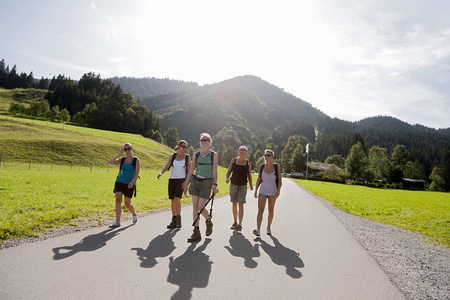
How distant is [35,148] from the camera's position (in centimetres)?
4112

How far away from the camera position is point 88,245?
5176mm

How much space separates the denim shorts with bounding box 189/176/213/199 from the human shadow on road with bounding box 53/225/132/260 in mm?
2245

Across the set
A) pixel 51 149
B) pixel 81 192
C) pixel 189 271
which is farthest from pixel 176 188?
pixel 51 149

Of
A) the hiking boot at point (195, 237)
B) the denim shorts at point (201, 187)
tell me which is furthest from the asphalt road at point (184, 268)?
the denim shorts at point (201, 187)

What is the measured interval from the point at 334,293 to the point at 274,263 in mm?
1297

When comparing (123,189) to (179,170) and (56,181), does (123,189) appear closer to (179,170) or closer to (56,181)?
(179,170)

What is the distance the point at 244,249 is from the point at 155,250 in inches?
76.0

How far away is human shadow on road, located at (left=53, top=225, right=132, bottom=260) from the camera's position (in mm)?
4634

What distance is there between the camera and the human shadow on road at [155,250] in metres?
4.45

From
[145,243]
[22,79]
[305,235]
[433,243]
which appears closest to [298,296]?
[145,243]

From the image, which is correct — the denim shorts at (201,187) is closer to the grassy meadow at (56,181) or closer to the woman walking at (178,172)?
the woman walking at (178,172)

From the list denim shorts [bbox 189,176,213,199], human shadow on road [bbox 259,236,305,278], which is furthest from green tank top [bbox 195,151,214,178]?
human shadow on road [bbox 259,236,305,278]

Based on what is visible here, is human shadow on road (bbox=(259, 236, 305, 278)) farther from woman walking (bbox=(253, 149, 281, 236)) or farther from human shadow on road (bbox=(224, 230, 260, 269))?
woman walking (bbox=(253, 149, 281, 236))

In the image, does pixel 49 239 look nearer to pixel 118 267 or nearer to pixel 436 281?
pixel 118 267
